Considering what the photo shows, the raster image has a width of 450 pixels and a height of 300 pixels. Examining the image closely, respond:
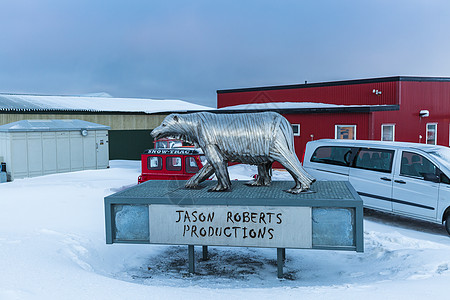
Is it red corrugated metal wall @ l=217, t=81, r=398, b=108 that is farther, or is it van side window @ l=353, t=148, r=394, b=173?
red corrugated metal wall @ l=217, t=81, r=398, b=108

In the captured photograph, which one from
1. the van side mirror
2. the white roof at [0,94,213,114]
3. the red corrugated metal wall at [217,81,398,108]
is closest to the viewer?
the van side mirror

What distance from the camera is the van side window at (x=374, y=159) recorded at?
30.3 ft

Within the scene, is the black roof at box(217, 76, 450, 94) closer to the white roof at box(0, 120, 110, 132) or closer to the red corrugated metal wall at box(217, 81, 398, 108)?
the red corrugated metal wall at box(217, 81, 398, 108)

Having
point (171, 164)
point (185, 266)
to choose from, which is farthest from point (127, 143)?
point (185, 266)

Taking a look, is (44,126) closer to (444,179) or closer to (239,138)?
(239,138)

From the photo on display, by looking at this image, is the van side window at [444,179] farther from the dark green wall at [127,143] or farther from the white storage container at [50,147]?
the dark green wall at [127,143]

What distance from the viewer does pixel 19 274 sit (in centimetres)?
487

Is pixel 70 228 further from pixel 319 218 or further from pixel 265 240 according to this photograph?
pixel 319 218

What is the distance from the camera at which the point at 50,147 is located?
55.5ft

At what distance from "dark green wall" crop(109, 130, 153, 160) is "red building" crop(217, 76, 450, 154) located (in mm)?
8707

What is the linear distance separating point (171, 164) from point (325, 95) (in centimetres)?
1261

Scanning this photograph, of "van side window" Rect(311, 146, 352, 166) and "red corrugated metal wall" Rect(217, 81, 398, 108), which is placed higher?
"red corrugated metal wall" Rect(217, 81, 398, 108)

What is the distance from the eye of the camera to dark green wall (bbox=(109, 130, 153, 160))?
24.2m

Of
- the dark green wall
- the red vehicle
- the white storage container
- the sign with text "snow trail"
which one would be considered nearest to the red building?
the white storage container
